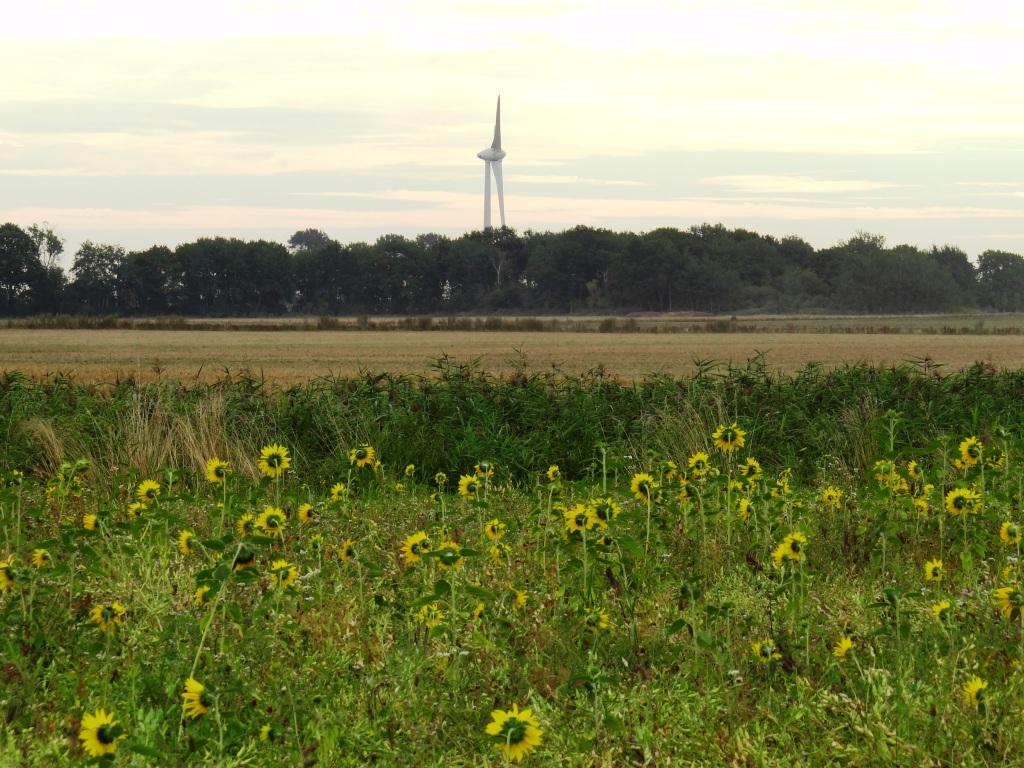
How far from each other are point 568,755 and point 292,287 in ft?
375

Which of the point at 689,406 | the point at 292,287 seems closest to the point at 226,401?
the point at 689,406

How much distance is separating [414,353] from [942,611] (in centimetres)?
3550

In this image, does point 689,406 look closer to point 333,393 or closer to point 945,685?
point 333,393

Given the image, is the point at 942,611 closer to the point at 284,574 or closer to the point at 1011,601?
the point at 1011,601

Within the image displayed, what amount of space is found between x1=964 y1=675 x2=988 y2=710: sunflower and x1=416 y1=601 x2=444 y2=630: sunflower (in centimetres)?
203

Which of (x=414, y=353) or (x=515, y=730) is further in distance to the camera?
(x=414, y=353)

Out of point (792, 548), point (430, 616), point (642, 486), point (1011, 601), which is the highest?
point (642, 486)

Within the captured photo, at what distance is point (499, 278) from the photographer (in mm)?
120125

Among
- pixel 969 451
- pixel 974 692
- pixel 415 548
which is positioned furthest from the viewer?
pixel 969 451

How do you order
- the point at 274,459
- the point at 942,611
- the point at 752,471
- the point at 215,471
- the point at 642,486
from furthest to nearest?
1. the point at 752,471
2. the point at 215,471
3. the point at 642,486
4. the point at 274,459
5. the point at 942,611

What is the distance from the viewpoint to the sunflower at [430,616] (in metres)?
5.11

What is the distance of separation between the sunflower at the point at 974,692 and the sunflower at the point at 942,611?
0.31m

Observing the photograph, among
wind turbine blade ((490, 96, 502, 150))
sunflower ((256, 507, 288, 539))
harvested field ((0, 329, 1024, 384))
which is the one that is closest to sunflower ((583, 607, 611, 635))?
sunflower ((256, 507, 288, 539))

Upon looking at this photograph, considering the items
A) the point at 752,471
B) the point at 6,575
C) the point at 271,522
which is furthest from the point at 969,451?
the point at 6,575
